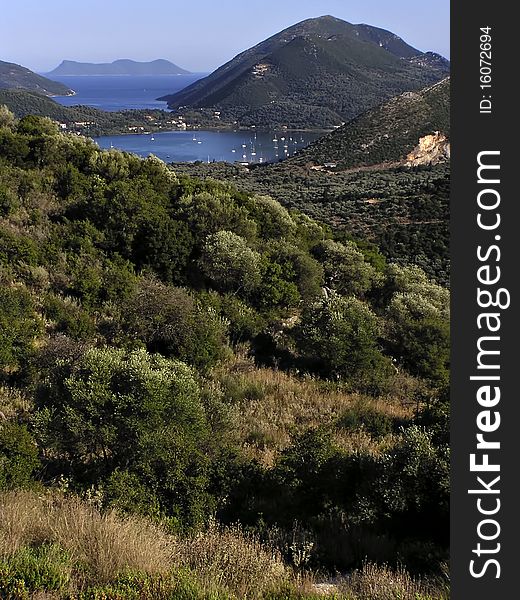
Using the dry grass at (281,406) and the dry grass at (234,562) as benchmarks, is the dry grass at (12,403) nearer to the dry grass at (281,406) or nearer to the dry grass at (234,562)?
the dry grass at (281,406)

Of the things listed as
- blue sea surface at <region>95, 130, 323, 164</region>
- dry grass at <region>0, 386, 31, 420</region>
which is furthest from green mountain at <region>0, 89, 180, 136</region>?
dry grass at <region>0, 386, 31, 420</region>

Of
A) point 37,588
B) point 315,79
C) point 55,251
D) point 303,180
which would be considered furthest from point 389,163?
point 315,79

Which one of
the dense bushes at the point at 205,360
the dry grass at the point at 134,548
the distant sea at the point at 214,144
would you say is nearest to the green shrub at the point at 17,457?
the dense bushes at the point at 205,360

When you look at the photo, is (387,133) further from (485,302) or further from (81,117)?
(81,117)

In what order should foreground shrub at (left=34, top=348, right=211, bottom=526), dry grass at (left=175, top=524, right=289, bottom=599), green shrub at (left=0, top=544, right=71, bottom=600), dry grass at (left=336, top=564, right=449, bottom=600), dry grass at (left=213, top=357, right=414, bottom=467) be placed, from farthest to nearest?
dry grass at (left=213, top=357, right=414, bottom=467) < foreground shrub at (left=34, top=348, right=211, bottom=526) < dry grass at (left=175, top=524, right=289, bottom=599) < dry grass at (left=336, top=564, right=449, bottom=600) < green shrub at (left=0, top=544, right=71, bottom=600)

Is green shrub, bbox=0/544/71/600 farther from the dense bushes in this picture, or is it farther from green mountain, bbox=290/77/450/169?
green mountain, bbox=290/77/450/169

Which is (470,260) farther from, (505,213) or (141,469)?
(141,469)
